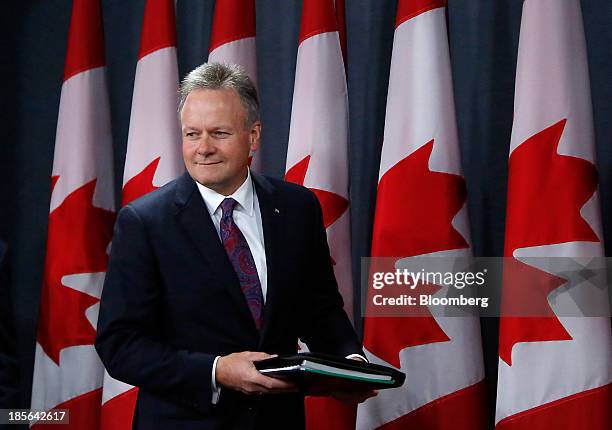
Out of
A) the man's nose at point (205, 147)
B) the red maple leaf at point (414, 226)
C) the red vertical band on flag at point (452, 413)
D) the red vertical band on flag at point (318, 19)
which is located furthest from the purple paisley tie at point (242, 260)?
the red vertical band on flag at point (318, 19)

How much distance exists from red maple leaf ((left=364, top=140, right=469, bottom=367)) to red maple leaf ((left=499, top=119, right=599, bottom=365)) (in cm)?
21

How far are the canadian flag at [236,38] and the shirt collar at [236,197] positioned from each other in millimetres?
1100

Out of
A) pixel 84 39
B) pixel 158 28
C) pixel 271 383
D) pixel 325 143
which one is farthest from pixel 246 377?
pixel 84 39

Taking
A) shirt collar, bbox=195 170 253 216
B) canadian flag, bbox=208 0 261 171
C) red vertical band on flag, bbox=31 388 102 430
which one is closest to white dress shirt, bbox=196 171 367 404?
shirt collar, bbox=195 170 253 216

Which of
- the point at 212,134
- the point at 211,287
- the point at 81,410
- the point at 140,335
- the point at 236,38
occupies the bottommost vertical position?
the point at 81,410

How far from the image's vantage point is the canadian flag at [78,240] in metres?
3.16

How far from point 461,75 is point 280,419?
5.76 feet

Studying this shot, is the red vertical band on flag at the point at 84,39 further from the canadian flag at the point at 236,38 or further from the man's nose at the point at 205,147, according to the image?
the man's nose at the point at 205,147

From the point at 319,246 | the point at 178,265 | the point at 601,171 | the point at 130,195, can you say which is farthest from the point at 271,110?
the point at 178,265

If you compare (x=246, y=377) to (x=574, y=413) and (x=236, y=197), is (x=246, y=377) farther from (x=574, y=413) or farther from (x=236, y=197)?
(x=574, y=413)

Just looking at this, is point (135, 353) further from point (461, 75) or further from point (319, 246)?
point (461, 75)

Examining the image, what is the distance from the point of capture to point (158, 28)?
10.6 ft

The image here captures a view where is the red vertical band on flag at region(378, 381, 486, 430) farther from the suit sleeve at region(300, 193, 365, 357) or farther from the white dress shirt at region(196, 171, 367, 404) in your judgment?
the white dress shirt at region(196, 171, 367, 404)

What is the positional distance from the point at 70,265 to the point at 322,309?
1427 millimetres
